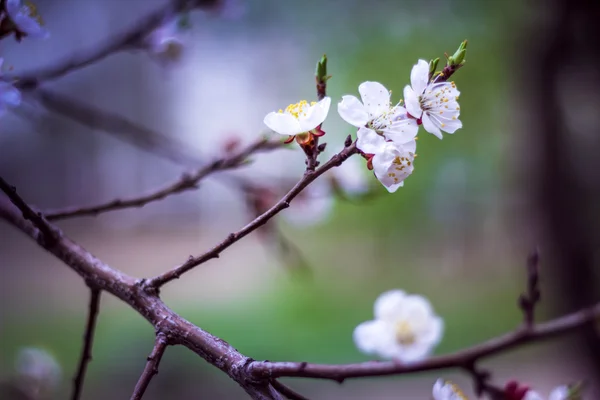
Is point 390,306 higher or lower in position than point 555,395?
higher

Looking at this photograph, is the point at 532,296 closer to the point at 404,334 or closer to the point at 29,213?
the point at 404,334

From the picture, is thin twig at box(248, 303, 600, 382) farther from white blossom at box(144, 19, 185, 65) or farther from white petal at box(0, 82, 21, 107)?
white blossom at box(144, 19, 185, 65)

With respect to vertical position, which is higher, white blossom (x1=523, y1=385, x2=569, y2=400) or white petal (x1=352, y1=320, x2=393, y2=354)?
white petal (x1=352, y1=320, x2=393, y2=354)

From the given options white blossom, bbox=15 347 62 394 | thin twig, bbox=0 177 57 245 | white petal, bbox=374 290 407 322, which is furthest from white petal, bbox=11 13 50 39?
white blossom, bbox=15 347 62 394

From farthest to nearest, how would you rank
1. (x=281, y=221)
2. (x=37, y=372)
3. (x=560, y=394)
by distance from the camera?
(x=281, y=221) → (x=37, y=372) → (x=560, y=394)

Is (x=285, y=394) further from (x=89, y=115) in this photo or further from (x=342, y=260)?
(x=342, y=260)

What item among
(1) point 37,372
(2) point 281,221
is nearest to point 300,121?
(1) point 37,372
